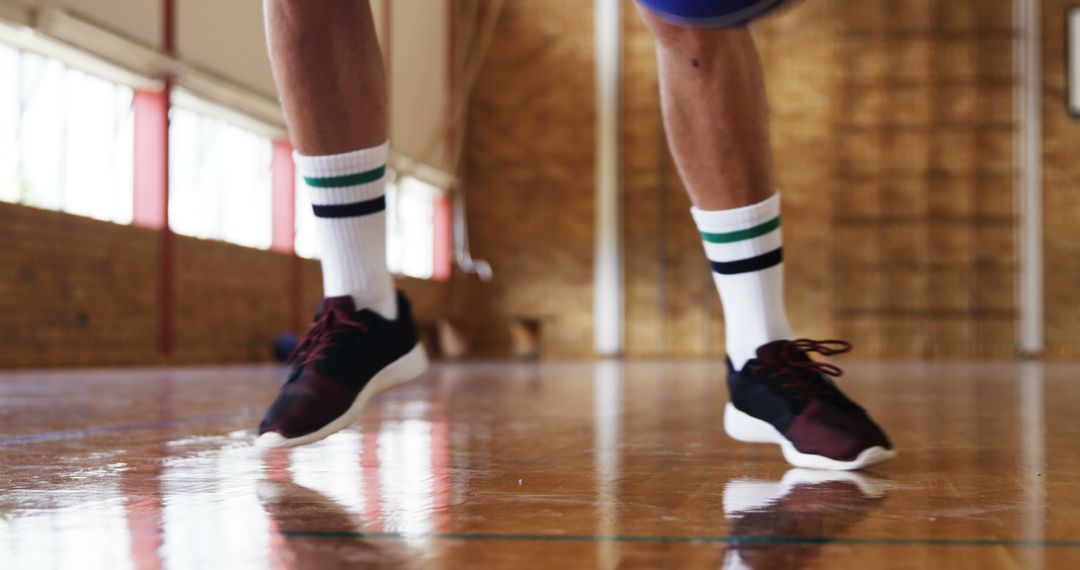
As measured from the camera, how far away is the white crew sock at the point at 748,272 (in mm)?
1225

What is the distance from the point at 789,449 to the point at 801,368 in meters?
0.09

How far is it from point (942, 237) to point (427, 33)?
17.7ft

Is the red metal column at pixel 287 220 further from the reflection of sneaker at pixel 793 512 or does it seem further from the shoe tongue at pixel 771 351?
the reflection of sneaker at pixel 793 512

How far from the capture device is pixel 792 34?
38.2 ft

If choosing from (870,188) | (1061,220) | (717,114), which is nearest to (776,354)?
(717,114)

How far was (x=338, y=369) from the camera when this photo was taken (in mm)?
1177

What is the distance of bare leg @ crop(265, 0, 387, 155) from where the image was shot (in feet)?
4.12

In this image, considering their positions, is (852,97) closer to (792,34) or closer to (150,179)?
(792,34)

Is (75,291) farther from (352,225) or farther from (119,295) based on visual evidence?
(352,225)

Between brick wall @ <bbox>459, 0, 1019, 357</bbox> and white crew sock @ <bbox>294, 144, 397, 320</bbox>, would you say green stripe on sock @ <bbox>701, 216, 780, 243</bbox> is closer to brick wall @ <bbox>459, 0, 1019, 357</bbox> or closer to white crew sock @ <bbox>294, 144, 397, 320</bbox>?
white crew sock @ <bbox>294, 144, 397, 320</bbox>

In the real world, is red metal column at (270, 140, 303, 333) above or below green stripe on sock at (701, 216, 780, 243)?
above

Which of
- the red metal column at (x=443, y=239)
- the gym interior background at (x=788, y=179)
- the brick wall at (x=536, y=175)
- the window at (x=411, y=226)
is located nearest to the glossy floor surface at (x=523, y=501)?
the window at (x=411, y=226)

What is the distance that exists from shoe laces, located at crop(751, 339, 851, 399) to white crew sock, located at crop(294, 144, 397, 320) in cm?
42

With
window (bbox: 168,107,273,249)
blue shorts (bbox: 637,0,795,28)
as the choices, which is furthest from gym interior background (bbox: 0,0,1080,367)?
blue shorts (bbox: 637,0,795,28)
